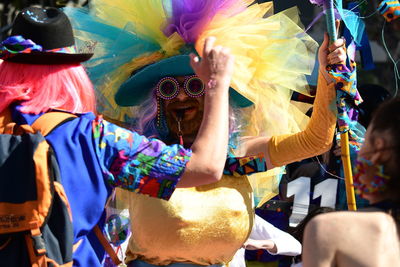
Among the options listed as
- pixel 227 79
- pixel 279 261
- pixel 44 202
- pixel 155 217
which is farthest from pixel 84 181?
pixel 279 261

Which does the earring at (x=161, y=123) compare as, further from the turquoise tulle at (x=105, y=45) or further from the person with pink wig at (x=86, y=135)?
the person with pink wig at (x=86, y=135)

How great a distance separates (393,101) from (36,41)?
1110 millimetres

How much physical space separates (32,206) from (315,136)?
4.63 ft

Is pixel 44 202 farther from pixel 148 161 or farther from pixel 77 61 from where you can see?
pixel 77 61

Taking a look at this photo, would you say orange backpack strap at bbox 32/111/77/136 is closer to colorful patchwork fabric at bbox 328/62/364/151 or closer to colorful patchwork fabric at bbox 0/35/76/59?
colorful patchwork fabric at bbox 0/35/76/59

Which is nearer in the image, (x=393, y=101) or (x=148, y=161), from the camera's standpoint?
(x=393, y=101)

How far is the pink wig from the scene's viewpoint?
7.25 ft

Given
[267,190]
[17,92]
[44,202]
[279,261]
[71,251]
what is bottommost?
[279,261]

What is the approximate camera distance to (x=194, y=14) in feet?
10.1

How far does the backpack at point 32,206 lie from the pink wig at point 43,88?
0.42 feet

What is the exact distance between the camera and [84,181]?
2148mm

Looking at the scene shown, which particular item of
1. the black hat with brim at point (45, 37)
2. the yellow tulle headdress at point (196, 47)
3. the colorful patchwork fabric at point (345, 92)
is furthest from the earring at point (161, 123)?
the black hat with brim at point (45, 37)

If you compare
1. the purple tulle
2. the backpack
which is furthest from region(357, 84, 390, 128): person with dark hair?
the backpack

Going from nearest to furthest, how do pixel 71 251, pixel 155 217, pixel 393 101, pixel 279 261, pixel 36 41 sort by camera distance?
pixel 393 101 → pixel 71 251 → pixel 36 41 → pixel 155 217 → pixel 279 261
